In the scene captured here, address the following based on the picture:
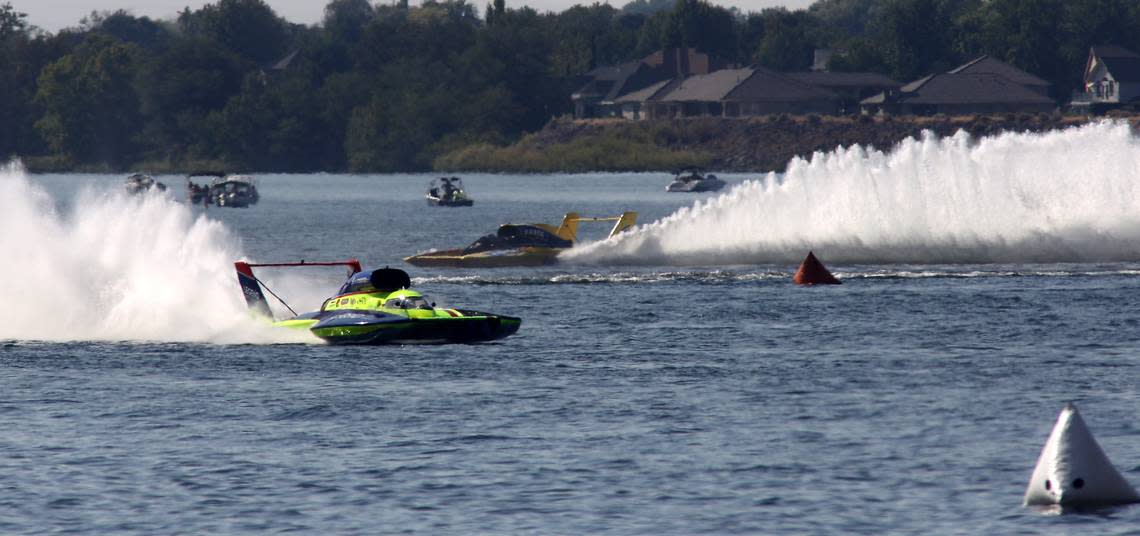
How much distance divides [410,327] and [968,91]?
518ft

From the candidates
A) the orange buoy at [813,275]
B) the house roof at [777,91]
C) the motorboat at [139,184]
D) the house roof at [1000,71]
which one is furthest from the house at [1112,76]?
the orange buoy at [813,275]

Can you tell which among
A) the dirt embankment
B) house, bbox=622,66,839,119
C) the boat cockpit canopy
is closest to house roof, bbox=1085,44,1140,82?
the dirt embankment

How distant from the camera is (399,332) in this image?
3712cm

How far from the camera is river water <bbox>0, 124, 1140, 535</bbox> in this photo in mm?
22938

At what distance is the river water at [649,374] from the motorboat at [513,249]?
1.17 meters

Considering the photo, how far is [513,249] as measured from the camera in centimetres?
6244

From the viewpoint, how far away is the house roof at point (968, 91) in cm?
18575

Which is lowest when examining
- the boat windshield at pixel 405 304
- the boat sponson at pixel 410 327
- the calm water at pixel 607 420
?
the calm water at pixel 607 420

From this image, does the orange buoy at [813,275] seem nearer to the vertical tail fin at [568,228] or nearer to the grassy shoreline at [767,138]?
the vertical tail fin at [568,228]

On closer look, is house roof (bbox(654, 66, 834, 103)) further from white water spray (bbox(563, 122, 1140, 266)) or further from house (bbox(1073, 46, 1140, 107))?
white water spray (bbox(563, 122, 1140, 266))

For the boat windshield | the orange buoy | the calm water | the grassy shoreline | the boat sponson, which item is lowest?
the calm water

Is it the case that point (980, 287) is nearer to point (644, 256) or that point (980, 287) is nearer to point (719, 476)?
point (644, 256)

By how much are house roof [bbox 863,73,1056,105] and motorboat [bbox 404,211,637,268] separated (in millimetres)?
129266

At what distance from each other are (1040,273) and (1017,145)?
429 inches
